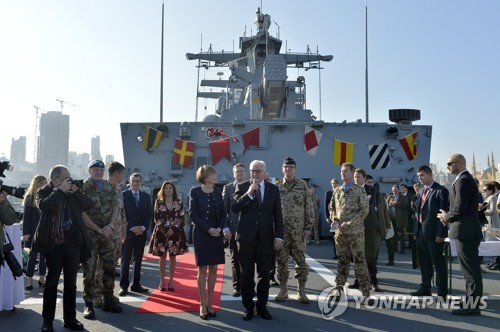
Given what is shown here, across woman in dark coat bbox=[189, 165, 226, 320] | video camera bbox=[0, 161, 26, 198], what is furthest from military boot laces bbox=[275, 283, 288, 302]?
video camera bbox=[0, 161, 26, 198]

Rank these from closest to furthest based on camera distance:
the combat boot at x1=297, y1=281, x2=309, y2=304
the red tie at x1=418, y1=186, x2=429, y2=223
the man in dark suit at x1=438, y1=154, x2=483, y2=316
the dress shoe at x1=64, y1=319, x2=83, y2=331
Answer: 1. the dress shoe at x1=64, y1=319, x2=83, y2=331
2. the man in dark suit at x1=438, y1=154, x2=483, y2=316
3. the combat boot at x1=297, y1=281, x2=309, y2=304
4. the red tie at x1=418, y1=186, x2=429, y2=223

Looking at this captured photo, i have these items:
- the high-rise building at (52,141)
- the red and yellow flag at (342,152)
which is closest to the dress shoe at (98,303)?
the red and yellow flag at (342,152)

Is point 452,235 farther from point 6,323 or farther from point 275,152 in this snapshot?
point 275,152

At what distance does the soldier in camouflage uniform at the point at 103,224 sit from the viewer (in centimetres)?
503

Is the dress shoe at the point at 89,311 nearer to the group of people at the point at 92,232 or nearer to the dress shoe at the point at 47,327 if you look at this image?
the group of people at the point at 92,232

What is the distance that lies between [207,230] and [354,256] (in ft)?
6.42

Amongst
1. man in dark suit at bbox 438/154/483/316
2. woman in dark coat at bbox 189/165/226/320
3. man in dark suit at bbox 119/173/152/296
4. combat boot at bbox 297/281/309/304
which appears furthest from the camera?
man in dark suit at bbox 119/173/152/296

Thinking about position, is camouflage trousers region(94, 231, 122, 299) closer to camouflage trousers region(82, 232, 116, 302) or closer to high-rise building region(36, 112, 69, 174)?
camouflage trousers region(82, 232, 116, 302)

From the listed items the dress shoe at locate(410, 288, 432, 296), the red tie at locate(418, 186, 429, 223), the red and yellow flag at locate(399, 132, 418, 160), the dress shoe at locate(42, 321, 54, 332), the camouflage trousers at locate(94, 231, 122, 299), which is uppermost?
the red and yellow flag at locate(399, 132, 418, 160)

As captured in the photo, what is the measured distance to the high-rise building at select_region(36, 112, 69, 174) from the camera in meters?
97.6

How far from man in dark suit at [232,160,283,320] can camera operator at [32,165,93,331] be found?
1.61m

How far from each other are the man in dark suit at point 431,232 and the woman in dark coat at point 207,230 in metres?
2.70

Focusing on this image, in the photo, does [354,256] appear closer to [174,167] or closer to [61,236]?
[61,236]

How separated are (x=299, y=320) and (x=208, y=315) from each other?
3.22 ft
